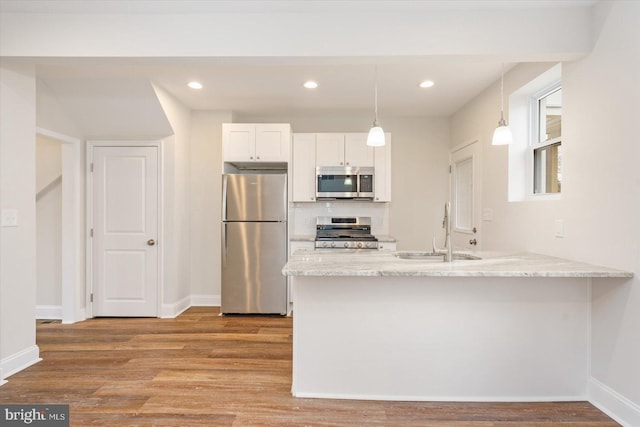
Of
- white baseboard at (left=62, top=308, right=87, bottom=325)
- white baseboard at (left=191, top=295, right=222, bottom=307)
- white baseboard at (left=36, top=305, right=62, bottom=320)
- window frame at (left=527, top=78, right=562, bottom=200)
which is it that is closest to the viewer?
window frame at (left=527, top=78, right=562, bottom=200)

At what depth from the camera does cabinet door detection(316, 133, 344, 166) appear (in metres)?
4.47

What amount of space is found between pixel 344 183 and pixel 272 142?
1009mm

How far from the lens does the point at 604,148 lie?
217 centimetres

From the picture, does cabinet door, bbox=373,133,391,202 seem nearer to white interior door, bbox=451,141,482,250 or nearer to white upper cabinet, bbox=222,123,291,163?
white interior door, bbox=451,141,482,250

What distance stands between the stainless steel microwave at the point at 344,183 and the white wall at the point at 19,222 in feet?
9.16

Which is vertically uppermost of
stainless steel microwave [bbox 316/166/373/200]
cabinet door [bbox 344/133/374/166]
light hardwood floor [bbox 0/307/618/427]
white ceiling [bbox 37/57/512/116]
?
white ceiling [bbox 37/57/512/116]

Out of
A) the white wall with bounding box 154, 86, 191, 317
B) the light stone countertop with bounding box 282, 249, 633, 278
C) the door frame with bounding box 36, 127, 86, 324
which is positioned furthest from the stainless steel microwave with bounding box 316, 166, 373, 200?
the door frame with bounding box 36, 127, 86, 324

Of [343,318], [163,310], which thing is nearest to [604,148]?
[343,318]

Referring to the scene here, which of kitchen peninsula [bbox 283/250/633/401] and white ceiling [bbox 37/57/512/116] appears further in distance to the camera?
white ceiling [bbox 37/57/512/116]

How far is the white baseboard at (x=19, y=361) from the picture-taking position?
2584 mm

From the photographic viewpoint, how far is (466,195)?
4441 mm

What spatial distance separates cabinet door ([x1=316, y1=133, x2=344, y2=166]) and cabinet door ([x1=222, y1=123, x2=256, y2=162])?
815 mm

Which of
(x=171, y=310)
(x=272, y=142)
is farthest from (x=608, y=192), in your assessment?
(x=171, y=310)

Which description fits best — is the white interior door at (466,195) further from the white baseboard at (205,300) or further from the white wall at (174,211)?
the white wall at (174,211)
